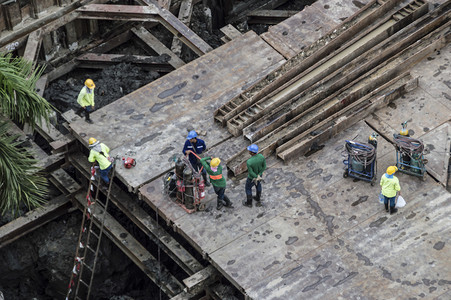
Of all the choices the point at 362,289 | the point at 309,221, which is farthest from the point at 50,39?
the point at 362,289

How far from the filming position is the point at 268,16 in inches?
1169

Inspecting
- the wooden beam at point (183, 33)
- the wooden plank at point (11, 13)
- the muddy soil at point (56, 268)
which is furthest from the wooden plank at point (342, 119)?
the wooden plank at point (11, 13)

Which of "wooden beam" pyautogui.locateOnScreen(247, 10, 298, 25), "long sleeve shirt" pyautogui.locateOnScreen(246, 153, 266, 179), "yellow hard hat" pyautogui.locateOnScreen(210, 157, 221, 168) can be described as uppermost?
"yellow hard hat" pyautogui.locateOnScreen(210, 157, 221, 168)

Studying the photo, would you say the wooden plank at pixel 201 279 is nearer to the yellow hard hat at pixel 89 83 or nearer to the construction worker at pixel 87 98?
the construction worker at pixel 87 98

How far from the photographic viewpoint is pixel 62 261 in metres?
25.0

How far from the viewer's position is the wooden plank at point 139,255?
23312 mm

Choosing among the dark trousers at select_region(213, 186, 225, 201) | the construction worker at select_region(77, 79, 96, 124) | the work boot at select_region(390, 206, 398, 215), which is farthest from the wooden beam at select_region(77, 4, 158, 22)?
the work boot at select_region(390, 206, 398, 215)

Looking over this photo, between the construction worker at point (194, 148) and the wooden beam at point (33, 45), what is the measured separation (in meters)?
5.23

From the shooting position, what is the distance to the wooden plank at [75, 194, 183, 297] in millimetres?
23312

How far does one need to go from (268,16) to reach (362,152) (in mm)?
8767

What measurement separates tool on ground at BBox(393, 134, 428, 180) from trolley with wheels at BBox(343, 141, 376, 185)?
1.76ft

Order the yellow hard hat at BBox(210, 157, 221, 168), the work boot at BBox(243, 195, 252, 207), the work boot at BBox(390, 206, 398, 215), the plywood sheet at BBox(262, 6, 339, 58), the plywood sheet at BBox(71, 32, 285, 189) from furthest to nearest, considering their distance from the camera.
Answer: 1. the plywood sheet at BBox(262, 6, 339, 58)
2. the plywood sheet at BBox(71, 32, 285, 189)
3. the work boot at BBox(243, 195, 252, 207)
4. the work boot at BBox(390, 206, 398, 215)
5. the yellow hard hat at BBox(210, 157, 221, 168)

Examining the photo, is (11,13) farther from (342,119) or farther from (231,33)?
(342,119)

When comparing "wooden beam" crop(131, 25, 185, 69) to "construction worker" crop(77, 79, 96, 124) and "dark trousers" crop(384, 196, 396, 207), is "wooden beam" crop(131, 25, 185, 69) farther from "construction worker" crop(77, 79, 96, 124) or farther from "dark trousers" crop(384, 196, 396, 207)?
"dark trousers" crop(384, 196, 396, 207)
